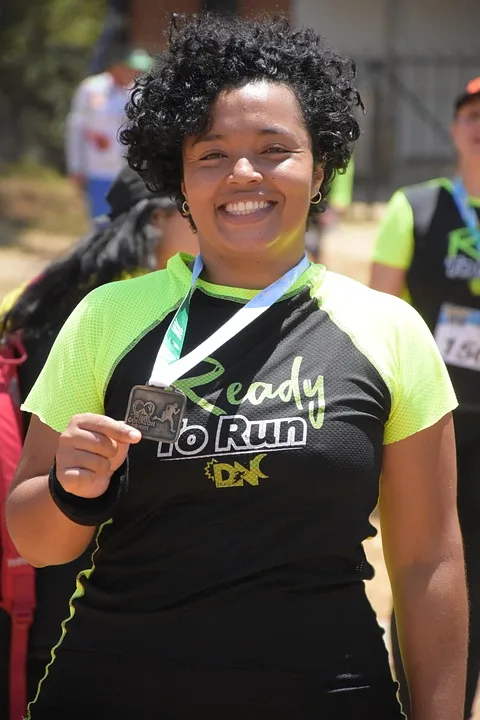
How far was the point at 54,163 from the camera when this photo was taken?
913 inches

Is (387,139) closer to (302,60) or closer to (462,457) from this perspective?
(462,457)

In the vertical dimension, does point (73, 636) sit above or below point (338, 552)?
below

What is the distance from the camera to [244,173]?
2.22m

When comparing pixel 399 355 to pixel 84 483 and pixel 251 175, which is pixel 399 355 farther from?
pixel 84 483

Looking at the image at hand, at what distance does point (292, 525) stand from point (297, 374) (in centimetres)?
27

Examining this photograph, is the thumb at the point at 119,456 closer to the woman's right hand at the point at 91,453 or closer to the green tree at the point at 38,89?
the woman's right hand at the point at 91,453

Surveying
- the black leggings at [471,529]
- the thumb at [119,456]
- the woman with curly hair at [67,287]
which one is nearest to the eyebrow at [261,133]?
the thumb at [119,456]

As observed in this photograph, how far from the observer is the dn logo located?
2.09 metres

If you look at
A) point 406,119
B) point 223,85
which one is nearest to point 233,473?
point 223,85

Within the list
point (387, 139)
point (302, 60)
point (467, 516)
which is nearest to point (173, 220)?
point (302, 60)

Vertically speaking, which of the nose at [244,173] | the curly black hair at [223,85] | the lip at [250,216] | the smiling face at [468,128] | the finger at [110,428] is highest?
the smiling face at [468,128]

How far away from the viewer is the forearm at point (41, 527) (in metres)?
2.10

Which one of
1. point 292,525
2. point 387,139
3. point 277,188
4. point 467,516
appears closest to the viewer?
point 292,525

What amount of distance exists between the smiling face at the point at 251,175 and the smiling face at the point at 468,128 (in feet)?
7.86
